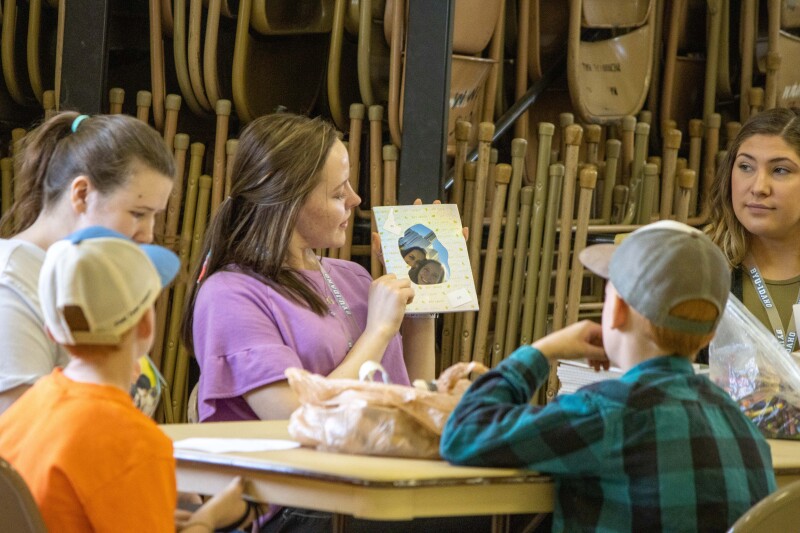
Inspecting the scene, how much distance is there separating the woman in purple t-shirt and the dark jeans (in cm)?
20

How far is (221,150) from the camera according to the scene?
361 centimetres

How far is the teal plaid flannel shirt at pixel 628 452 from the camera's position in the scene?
1531 millimetres

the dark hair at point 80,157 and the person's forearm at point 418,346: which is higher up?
the dark hair at point 80,157

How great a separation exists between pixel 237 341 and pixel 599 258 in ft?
2.68

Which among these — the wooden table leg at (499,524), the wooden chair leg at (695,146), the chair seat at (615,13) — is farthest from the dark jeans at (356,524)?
the chair seat at (615,13)

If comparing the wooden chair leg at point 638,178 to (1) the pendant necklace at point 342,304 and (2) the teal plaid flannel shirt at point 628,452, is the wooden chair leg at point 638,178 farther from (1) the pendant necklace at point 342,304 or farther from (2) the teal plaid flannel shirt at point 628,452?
(2) the teal plaid flannel shirt at point 628,452

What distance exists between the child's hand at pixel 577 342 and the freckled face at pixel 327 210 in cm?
85

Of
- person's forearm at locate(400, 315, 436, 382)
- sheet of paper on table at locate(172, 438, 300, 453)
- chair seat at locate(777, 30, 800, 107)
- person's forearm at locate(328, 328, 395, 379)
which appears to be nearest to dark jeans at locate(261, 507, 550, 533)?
person's forearm at locate(328, 328, 395, 379)

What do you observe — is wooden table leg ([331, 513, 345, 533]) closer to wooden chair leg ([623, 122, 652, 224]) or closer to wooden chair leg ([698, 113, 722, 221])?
wooden chair leg ([623, 122, 652, 224])

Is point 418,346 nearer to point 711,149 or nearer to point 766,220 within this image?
point 766,220

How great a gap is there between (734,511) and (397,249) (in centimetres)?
121

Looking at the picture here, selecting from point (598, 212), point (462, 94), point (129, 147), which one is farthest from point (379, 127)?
point (129, 147)

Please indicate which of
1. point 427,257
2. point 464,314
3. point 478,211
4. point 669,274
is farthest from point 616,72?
point 669,274

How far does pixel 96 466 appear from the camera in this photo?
143 centimetres
